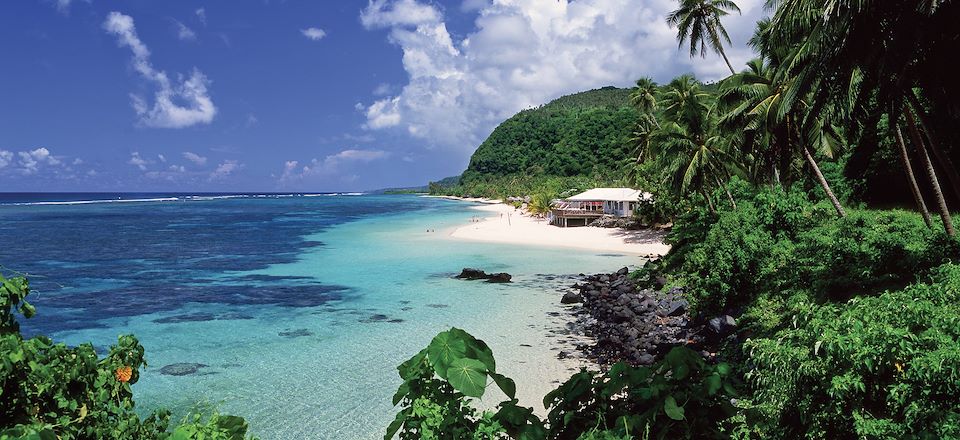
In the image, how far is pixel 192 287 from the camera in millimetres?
25109

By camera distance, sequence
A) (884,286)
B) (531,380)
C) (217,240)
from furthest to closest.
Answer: (217,240) → (531,380) → (884,286)

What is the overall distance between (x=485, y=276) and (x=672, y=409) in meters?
21.8

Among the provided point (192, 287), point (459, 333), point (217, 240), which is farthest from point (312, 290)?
point (217, 240)

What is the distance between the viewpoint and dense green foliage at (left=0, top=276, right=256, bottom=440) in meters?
3.17

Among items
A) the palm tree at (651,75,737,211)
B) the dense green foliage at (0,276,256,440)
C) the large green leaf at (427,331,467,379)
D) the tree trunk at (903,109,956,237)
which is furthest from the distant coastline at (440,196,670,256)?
the dense green foliage at (0,276,256,440)

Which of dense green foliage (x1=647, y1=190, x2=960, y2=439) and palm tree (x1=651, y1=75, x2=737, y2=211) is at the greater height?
palm tree (x1=651, y1=75, x2=737, y2=211)

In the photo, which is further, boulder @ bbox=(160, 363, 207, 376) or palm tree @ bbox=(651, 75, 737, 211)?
palm tree @ bbox=(651, 75, 737, 211)

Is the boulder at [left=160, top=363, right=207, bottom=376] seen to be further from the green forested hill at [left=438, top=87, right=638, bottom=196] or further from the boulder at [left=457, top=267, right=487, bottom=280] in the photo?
the green forested hill at [left=438, top=87, right=638, bottom=196]

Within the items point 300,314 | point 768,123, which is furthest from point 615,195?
point 300,314

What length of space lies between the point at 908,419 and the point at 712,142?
23912 millimetres

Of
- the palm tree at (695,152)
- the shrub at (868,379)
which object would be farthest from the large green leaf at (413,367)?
the palm tree at (695,152)

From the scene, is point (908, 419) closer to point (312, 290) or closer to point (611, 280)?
point (611, 280)

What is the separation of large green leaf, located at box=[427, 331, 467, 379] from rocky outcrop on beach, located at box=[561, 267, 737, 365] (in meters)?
9.68

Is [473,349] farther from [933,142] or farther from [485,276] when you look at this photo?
[485,276]
